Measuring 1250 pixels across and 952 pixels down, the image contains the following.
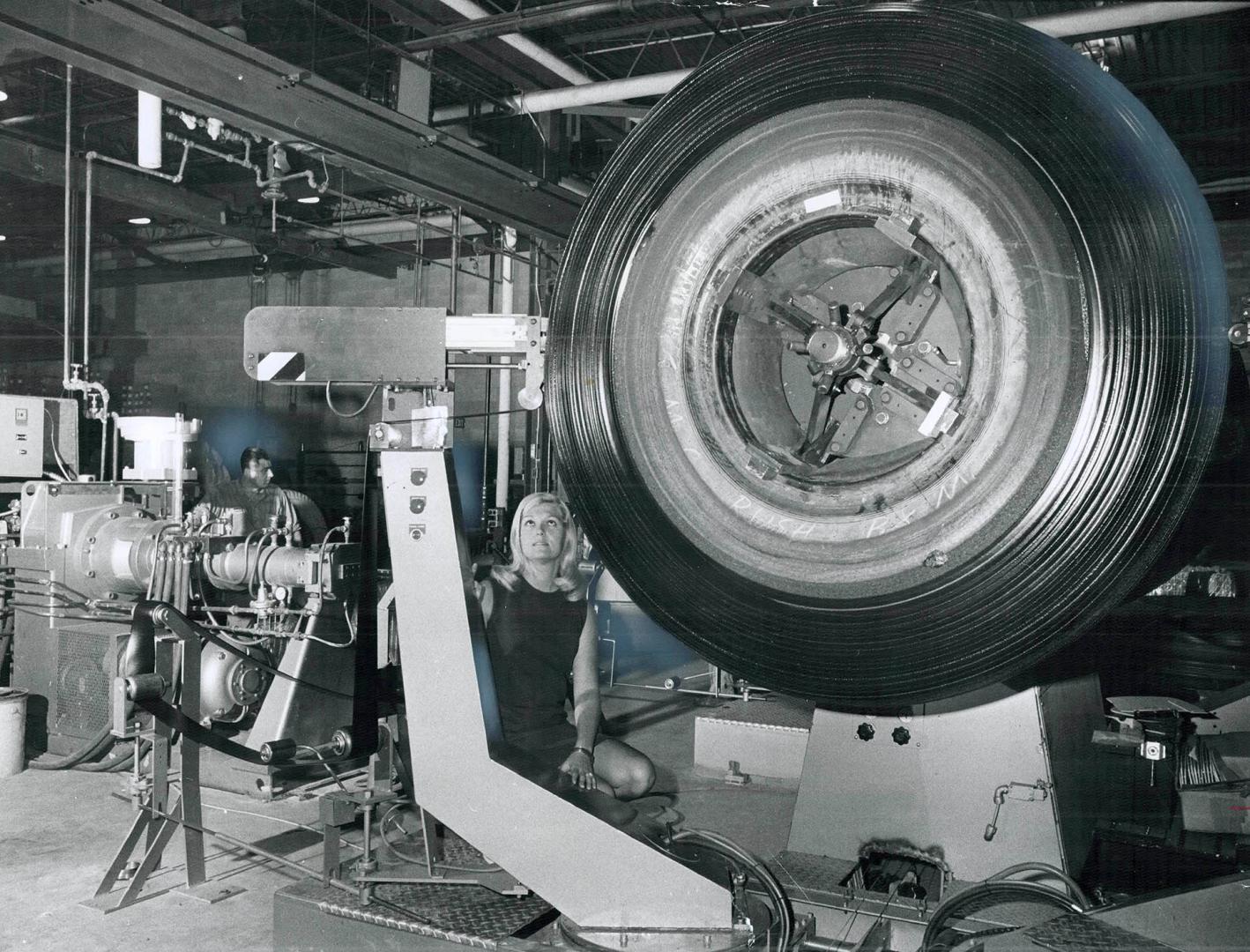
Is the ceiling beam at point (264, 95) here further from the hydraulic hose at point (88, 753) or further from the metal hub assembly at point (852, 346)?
the metal hub assembly at point (852, 346)

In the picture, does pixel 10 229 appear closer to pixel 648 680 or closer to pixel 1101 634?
pixel 648 680

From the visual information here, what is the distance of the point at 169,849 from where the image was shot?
3102 mm

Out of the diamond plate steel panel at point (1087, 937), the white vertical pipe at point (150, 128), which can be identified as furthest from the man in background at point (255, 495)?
the diamond plate steel panel at point (1087, 937)

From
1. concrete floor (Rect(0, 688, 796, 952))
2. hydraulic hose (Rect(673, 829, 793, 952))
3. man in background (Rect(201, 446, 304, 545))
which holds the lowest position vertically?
concrete floor (Rect(0, 688, 796, 952))

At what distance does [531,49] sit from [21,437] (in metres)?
2.74

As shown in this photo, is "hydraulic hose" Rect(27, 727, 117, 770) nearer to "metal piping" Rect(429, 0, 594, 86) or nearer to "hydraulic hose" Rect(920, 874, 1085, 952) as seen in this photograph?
"metal piping" Rect(429, 0, 594, 86)

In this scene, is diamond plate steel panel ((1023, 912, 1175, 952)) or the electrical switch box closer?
diamond plate steel panel ((1023, 912, 1175, 952))

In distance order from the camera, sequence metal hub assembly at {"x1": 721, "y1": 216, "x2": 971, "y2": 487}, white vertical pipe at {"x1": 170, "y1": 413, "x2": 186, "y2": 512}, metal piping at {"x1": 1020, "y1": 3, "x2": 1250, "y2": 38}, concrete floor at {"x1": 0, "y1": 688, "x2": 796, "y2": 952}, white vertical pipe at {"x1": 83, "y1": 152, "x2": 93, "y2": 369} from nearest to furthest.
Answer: metal hub assembly at {"x1": 721, "y1": 216, "x2": 971, "y2": 487} < concrete floor at {"x1": 0, "y1": 688, "x2": 796, "y2": 952} < metal piping at {"x1": 1020, "y1": 3, "x2": 1250, "y2": 38} < white vertical pipe at {"x1": 170, "y1": 413, "x2": 186, "y2": 512} < white vertical pipe at {"x1": 83, "y1": 152, "x2": 93, "y2": 369}

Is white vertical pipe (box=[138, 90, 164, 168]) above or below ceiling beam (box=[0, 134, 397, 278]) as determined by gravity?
below

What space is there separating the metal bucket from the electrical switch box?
99 centimetres

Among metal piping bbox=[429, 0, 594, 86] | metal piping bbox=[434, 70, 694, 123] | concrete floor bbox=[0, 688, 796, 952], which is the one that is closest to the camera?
concrete floor bbox=[0, 688, 796, 952]

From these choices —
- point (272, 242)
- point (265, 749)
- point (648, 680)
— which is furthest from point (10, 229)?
point (265, 749)

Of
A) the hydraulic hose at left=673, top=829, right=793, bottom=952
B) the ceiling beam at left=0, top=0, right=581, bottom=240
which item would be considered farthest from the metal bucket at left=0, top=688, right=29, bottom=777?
the hydraulic hose at left=673, top=829, right=793, bottom=952

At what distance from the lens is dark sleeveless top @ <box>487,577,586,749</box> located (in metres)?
2.91
